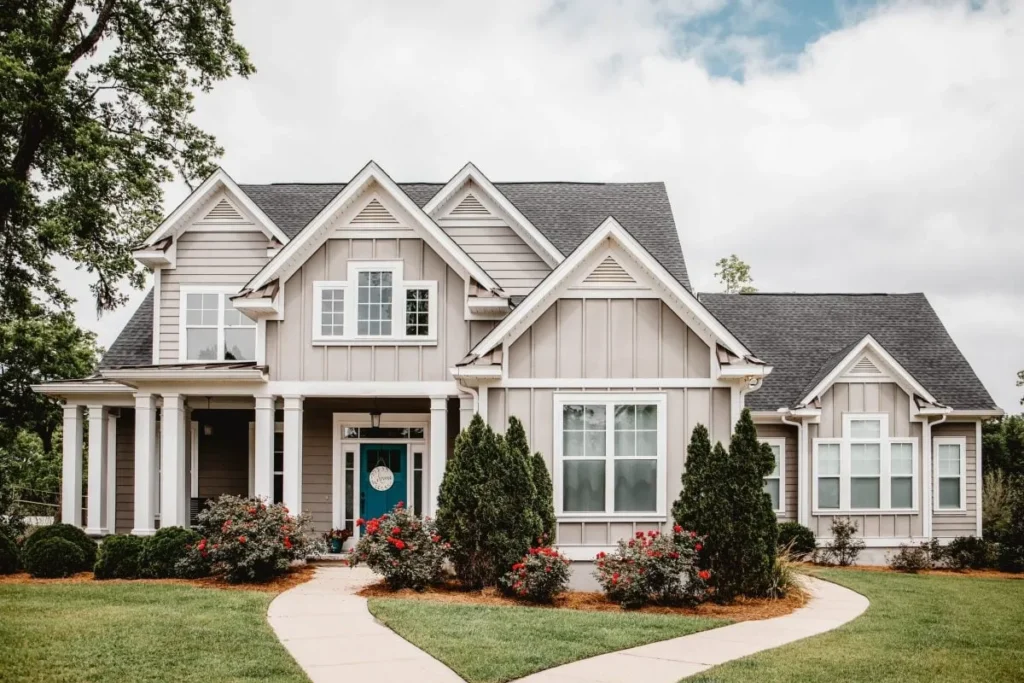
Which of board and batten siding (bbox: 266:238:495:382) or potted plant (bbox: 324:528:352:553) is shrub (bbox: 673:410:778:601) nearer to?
board and batten siding (bbox: 266:238:495:382)

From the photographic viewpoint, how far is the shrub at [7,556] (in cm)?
1609

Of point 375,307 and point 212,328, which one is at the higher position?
point 375,307

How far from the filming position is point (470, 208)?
19750mm

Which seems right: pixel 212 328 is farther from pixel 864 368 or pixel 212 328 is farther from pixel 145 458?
pixel 864 368

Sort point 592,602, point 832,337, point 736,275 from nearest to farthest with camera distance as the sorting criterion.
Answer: point 592,602
point 832,337
point 736,275

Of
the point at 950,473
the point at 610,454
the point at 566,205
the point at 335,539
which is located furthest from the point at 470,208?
the point at 950,473

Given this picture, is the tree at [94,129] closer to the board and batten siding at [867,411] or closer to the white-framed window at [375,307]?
the white-framed window at [375,307]

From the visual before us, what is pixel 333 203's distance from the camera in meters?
17.5

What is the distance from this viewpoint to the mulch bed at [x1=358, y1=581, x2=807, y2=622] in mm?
13078

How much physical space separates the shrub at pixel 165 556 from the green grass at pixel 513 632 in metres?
4.28

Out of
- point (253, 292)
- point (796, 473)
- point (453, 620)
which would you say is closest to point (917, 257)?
point (796, 473)

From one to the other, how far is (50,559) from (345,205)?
7.88 metres

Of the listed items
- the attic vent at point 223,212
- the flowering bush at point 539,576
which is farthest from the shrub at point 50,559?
the flowering bush at point 539,576

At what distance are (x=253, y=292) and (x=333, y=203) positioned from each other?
7.13 ft
